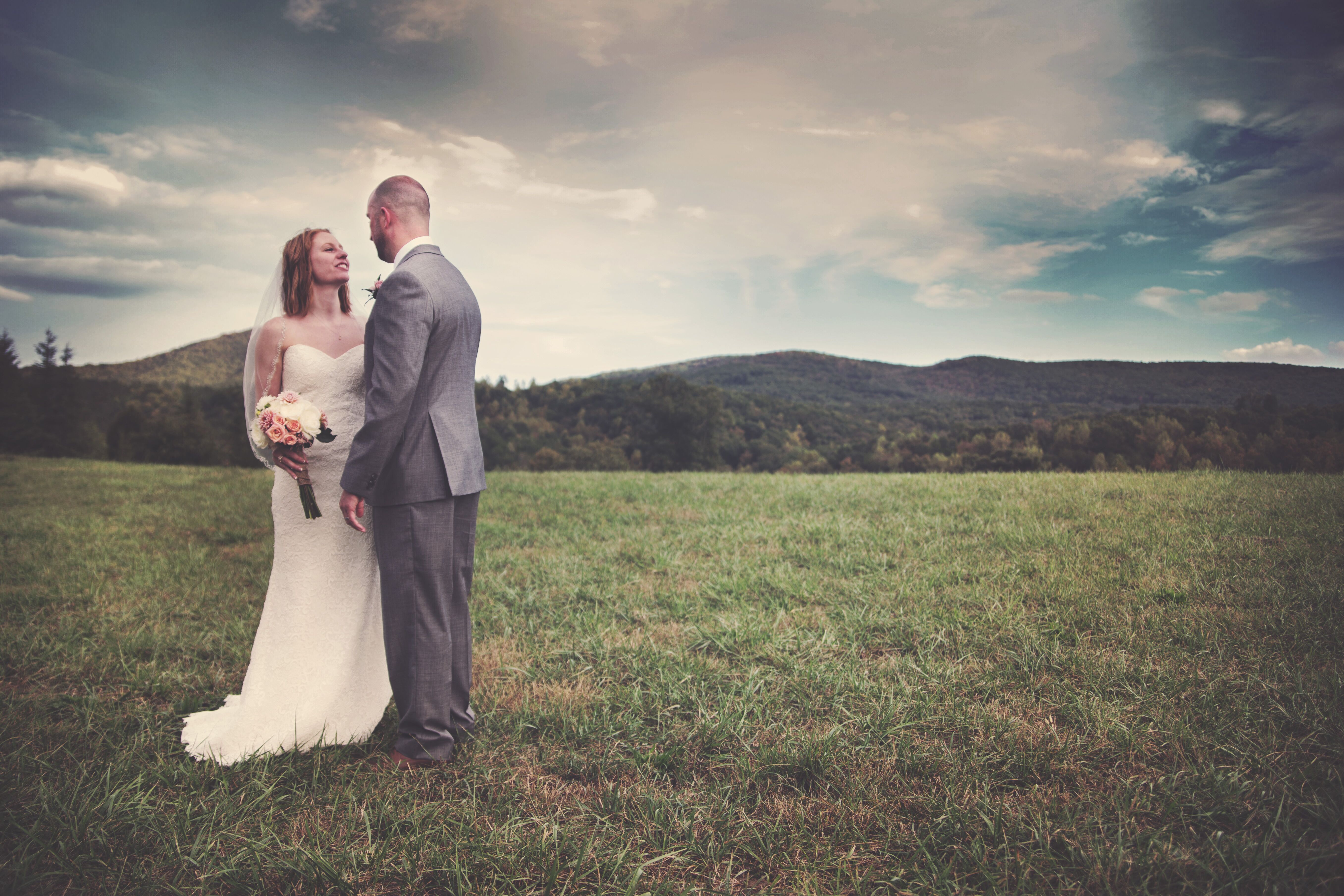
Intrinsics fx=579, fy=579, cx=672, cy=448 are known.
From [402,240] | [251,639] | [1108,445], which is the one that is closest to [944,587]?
[402,240]

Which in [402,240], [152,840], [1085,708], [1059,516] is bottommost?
[152,840]

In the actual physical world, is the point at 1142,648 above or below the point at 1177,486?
below

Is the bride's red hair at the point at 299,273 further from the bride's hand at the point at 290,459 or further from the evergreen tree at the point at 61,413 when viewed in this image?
the evergreen tree at the point at 61,413

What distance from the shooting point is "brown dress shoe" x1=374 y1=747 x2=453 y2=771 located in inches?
108

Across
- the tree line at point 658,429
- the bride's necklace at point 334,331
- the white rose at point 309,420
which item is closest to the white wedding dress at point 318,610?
the bride's necklace at point 334,331

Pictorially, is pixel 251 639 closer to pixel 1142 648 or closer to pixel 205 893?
pixel 205 893

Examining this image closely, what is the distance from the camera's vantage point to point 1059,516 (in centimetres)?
695

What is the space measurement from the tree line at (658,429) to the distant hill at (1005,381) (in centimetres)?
176

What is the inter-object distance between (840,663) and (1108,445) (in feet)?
57.5

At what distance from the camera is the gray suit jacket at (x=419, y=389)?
8.30 feet

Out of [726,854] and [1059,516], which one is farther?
[1059,516]

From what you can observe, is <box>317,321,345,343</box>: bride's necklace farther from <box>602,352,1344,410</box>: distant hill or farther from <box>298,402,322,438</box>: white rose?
<box>602,352,1344,410</box>: distant hill

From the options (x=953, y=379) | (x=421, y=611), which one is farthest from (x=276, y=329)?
(x=953, y=379)

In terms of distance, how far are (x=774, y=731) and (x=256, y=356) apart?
11.1ft
